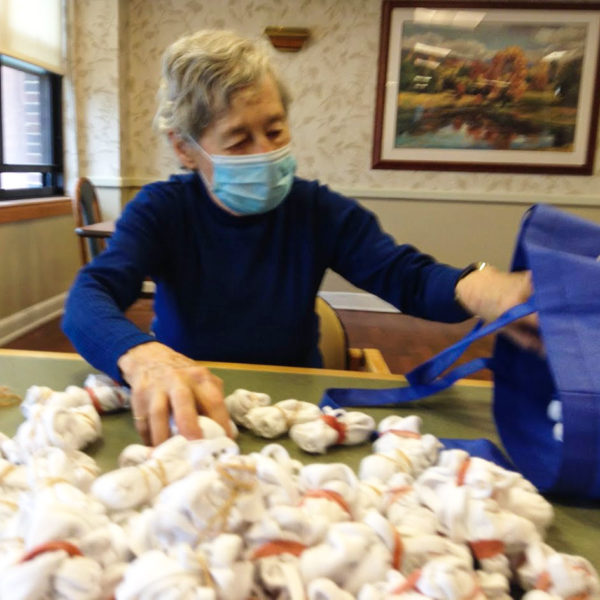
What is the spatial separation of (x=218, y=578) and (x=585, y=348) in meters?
0.36

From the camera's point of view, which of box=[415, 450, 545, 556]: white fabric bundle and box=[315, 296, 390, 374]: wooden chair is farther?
box=[315, 296, 390, 374]: wooden chair

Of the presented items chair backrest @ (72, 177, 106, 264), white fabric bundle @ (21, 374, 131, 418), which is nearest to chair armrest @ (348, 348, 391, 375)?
white fabric bundle @ (21, 374, 131, 418)

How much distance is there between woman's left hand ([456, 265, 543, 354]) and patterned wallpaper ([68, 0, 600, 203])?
Result: 298 cm

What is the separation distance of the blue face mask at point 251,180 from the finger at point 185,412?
50cm

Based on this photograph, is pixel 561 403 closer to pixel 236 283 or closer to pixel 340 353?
pixel 236 283

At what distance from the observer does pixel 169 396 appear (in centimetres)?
60

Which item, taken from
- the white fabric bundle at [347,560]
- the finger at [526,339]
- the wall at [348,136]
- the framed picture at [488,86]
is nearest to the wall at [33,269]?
the wall at [348,136]

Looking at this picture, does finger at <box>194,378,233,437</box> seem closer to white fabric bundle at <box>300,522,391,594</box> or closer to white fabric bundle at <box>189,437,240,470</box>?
white fabric bundle at <box>189,437,240,470</box>

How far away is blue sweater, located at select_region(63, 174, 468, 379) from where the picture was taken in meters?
1.01

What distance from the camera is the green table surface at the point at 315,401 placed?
1.70 feet

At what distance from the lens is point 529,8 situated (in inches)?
138

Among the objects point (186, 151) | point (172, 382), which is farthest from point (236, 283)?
point (172, 382)

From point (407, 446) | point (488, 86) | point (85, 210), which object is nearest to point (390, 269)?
point (407, 446)

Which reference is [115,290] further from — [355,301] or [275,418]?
[355,301]
